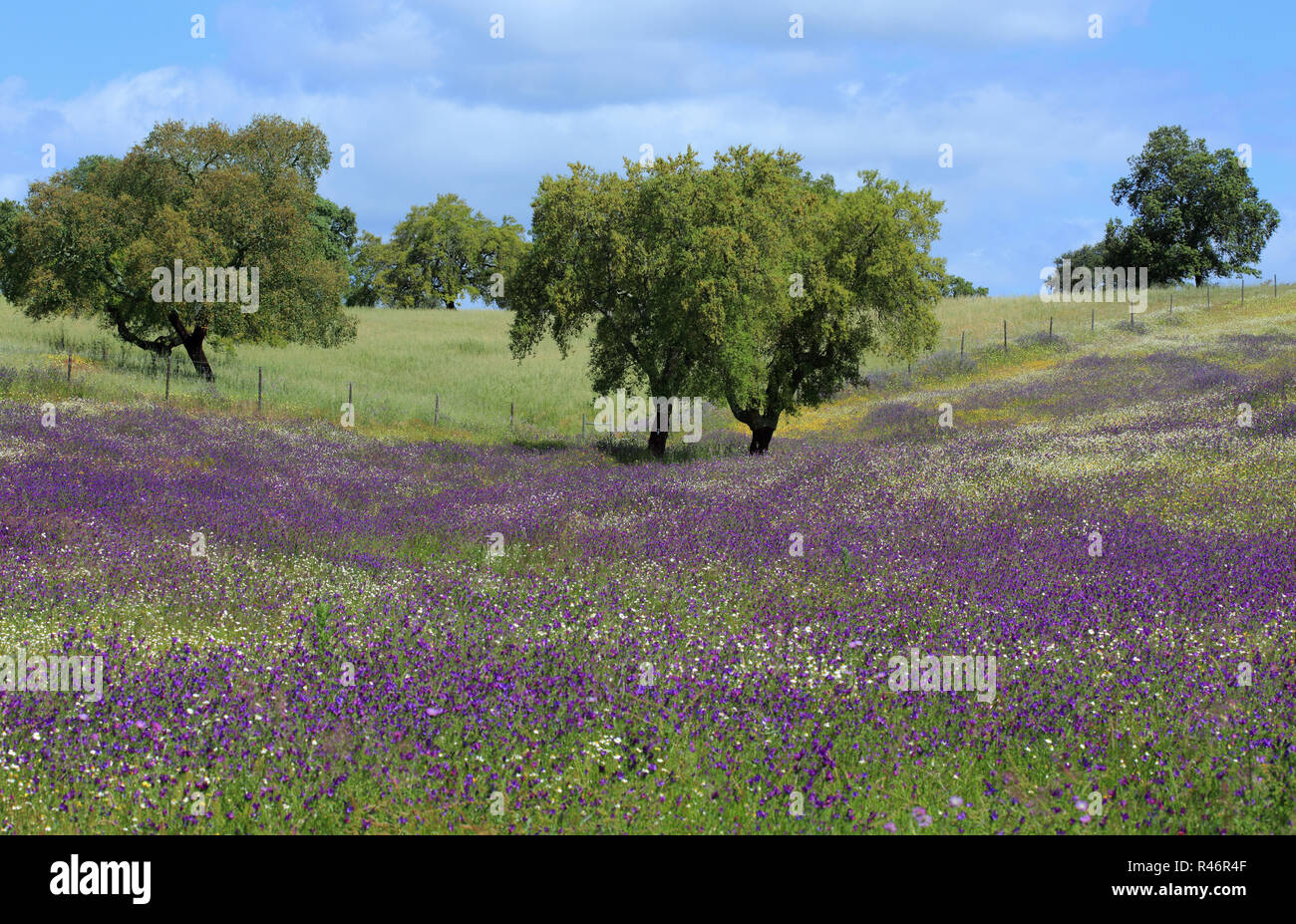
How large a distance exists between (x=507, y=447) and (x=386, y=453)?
5431 mm

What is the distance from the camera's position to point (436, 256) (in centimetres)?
10412

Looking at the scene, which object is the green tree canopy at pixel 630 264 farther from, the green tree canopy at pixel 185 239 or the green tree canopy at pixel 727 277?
the green tree canopy at pixel 185 239

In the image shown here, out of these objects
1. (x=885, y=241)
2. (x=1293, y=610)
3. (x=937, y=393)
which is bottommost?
(x=1293, y=610)

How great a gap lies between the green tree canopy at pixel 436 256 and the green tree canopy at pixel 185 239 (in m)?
60.0

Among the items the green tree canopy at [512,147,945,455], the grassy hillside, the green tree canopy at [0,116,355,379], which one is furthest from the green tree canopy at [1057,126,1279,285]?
the green tree canopy at [0,116,355,379]

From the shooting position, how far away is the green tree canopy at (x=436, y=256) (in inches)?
4006

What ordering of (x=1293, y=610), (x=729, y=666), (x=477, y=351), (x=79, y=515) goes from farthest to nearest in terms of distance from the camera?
(x=477, y=351) → (x=79, y=515) → (x=1293, y=610) → (x=729, y=666)

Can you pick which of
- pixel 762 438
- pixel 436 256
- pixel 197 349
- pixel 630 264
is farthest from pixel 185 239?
pixel 436 256

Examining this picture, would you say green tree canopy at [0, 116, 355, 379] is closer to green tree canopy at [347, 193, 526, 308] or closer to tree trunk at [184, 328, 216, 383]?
tree trunk at [184, 328, 216, 383]

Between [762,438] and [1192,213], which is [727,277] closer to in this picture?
[762,438]

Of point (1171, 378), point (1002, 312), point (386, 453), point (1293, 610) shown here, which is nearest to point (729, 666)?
point (1293, 610)

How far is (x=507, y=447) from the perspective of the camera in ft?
107

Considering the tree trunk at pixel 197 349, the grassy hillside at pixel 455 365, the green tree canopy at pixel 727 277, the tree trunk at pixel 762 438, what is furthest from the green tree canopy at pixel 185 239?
the tree trunk at pixel 762 438
